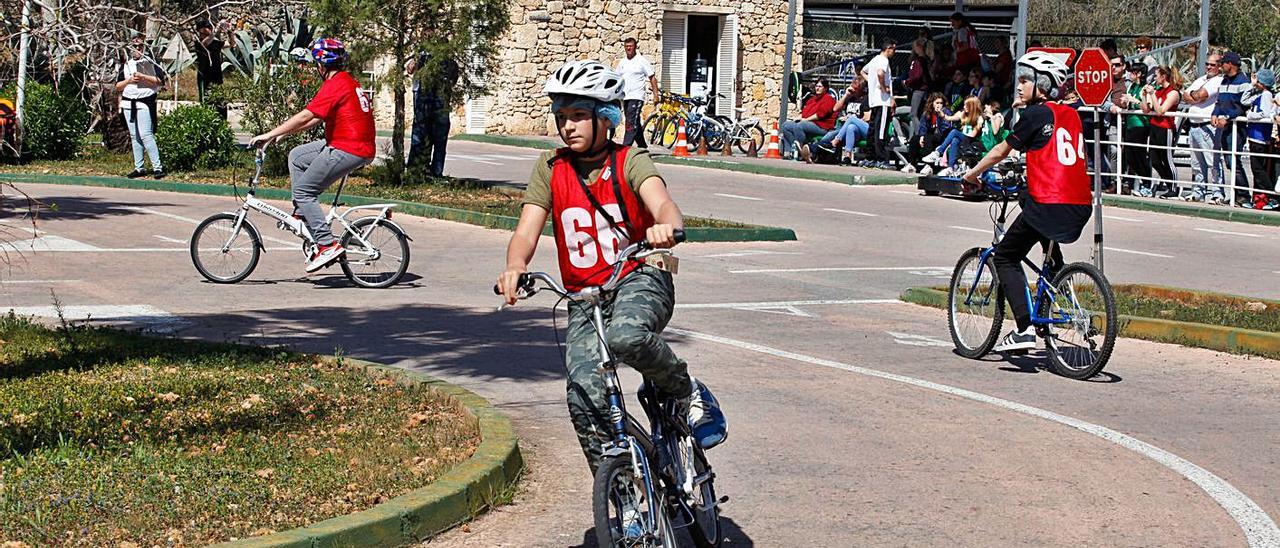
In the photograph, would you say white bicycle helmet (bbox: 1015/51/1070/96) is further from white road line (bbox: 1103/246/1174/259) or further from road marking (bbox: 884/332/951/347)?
white road line (bbox: 1103/246/1174/259)

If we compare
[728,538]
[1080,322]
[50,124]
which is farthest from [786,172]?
[728,538]

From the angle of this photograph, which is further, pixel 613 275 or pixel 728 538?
pixel 728 538

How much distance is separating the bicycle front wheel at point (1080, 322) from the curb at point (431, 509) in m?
3.83

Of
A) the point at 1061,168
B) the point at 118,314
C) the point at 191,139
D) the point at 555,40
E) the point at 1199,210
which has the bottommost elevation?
the point at 118,314

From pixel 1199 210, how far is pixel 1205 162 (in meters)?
1.19

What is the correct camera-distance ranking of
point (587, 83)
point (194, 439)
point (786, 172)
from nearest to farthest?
point (587, 83) → point (194, 439) → point (786, 172)

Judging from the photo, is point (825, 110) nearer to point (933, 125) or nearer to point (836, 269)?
point (933, 125)

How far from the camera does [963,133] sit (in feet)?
81.1

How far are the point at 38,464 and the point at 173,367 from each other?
2.23m

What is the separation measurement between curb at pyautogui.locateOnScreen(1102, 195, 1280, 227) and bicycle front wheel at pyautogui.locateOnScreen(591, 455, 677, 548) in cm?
1692

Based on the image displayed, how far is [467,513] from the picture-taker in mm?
6371

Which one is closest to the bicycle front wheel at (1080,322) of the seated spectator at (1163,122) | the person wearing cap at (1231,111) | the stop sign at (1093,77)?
the stop sign at (1093,77)

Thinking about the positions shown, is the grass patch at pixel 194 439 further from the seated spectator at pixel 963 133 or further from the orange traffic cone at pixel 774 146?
the orange traffic cone at pixel 774 146

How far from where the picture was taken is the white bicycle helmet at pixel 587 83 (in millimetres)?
5564
